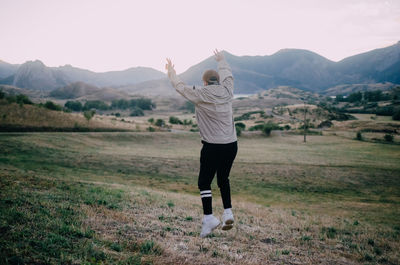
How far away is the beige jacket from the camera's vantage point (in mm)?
4938

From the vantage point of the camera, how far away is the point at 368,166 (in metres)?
37.3

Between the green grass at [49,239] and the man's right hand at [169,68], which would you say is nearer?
the green grass at [49,239]

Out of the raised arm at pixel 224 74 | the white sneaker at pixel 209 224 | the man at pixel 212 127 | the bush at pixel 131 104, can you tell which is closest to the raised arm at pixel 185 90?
the man at pixel 212 127

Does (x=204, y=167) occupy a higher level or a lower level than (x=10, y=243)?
higher

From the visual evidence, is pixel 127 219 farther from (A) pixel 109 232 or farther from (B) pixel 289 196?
(B) pixel 289 196

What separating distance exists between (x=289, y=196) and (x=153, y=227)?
21.3 meters

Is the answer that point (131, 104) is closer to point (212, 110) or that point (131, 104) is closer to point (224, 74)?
point (224, 74)

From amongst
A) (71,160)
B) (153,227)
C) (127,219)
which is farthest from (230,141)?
(71,160)

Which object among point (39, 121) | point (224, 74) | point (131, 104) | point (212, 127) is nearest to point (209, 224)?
point (212, 127)

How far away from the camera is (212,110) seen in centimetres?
500

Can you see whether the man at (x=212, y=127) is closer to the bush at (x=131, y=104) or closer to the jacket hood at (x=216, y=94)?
the jacket hood at (x=216, y=94)

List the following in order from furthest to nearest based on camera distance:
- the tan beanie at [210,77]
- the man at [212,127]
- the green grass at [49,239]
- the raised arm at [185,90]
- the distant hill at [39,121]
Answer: the distant hill at [39,121] < the tan beanie at [210,77] < the man at [212,127] < the raised arm at [185,90] < the green grass at [49,239]

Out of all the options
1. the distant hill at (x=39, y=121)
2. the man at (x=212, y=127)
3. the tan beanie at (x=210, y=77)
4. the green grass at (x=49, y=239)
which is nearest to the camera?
the green grass at (x=49, y=239)

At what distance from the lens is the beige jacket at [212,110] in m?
4.94
